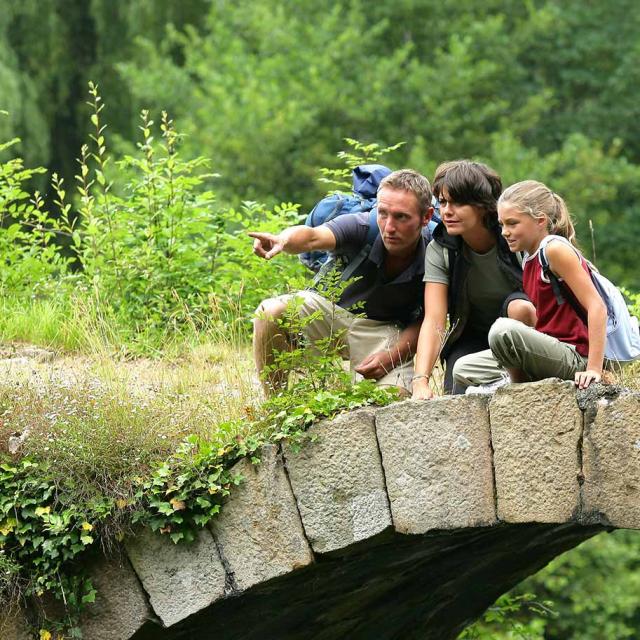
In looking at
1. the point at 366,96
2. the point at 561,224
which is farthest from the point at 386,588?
the point at 366,96

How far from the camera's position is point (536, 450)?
15.5 feet

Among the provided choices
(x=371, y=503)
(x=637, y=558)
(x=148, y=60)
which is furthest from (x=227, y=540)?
(x=148, y=60)

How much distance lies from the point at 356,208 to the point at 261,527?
1.43 metres

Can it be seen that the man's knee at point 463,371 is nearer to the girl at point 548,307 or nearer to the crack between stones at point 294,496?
the girl at point 548,307

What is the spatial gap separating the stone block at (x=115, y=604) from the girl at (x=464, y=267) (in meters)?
1.38

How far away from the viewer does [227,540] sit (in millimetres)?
5184

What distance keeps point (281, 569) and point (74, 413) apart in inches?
43.3

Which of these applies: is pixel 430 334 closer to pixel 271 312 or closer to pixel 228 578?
pixel 271 312

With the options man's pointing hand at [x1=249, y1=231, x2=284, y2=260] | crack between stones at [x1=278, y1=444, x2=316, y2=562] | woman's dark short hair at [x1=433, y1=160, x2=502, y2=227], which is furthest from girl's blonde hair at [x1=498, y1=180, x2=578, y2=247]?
crack between stones at [x1=278, y1=444, x2=316, y2=562]

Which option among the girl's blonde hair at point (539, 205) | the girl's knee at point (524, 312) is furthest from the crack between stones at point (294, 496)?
the girl's blonde hair at point (539, 205)

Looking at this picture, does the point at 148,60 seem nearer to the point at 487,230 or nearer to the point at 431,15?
the point at 431,15

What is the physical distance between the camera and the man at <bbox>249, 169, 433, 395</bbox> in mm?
5254

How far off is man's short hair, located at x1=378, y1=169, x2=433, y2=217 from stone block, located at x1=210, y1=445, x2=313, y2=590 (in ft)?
3.74

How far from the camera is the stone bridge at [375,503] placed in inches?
183
